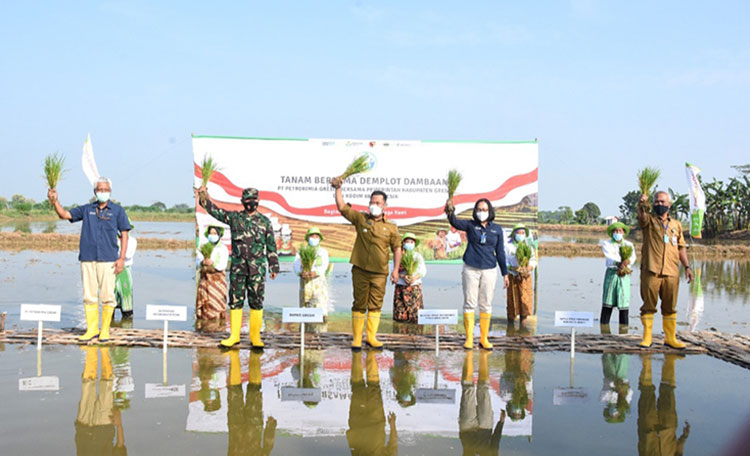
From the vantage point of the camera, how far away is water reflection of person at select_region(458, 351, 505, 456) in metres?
3.97

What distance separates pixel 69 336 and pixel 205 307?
226 cm

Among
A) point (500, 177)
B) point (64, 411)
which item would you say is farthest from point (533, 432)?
point (500, 177)

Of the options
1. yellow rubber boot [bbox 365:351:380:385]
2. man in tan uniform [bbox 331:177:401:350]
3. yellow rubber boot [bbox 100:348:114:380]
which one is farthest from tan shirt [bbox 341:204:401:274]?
yellow rubber boot [bbox 100:348:114:380]

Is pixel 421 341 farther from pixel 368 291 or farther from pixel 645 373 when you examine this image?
pixel 645 373

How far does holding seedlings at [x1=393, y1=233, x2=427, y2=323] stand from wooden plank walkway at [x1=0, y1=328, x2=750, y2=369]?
4.80 ft

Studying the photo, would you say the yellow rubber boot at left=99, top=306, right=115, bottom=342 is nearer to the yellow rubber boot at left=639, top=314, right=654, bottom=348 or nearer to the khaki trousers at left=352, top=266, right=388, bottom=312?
the khaki trousers at left=352, top=266, right=388, bottom=312

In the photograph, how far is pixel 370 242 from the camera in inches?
272

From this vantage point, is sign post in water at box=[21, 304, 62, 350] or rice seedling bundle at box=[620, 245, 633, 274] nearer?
sign post in water at box=[21, 304, 62, 350]

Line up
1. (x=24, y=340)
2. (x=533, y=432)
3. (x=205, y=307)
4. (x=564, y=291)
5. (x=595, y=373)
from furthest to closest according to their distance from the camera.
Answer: (x=564, y=291) < (x=205, y=307) < (x=24, y=340) < (x=595, y=373) < (x=533, y=432)

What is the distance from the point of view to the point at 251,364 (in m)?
6.09

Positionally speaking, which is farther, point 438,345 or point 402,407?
point 438,345

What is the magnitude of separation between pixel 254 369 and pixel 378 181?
5.73 metres

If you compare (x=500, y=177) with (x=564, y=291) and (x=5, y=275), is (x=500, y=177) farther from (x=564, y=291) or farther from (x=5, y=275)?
(x=5, y=275)

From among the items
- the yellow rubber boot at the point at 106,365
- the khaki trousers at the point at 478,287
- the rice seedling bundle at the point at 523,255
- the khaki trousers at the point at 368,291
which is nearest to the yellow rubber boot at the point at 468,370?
the khaki trousers at the point at 478,287
